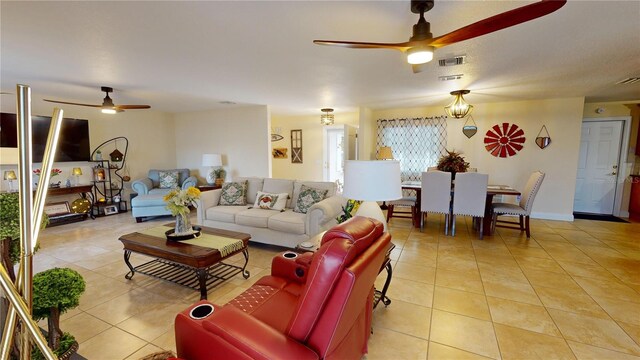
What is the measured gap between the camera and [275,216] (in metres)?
3.44

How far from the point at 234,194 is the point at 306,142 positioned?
12.4 feet

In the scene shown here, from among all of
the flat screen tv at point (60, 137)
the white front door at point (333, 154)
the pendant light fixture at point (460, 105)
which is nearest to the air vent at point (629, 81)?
the pendant light fixture at point (460, 105)

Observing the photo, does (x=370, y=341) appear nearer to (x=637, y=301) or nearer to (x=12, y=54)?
(x=637, y=301)

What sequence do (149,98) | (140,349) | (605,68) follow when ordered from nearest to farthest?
(140,349)
(605,68)
(149,98)

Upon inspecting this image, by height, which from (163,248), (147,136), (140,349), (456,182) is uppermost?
(147,136)

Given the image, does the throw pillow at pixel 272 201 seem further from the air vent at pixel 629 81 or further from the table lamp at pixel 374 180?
the air vent at pixel 629 81

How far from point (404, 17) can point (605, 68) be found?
2885mm

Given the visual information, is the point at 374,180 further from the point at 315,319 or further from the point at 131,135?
the point at 131,135

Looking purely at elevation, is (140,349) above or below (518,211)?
below

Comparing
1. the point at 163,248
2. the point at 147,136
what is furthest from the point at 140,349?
the point at 147,136

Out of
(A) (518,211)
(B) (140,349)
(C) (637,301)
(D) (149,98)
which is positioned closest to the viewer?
(B) (140,349)

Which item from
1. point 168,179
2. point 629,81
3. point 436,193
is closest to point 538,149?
point 629,81

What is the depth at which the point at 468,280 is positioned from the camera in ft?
8.84

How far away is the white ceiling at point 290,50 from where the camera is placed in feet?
6.00
